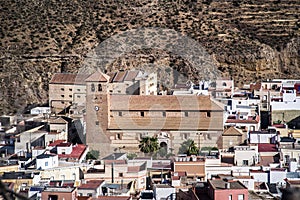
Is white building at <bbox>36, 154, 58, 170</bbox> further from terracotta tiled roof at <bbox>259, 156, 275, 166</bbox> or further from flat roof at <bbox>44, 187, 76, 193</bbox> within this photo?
terracotta tiled roof at <bbox>259, 156, 275, 166</bbox>

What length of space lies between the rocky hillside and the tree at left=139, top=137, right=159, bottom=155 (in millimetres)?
10671

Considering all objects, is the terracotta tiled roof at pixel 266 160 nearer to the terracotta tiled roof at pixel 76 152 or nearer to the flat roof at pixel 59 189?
the terracotta tiled roof at pixel 76 152

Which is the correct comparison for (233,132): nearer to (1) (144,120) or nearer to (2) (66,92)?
(1) (144,120)

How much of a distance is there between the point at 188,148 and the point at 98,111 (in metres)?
3.15

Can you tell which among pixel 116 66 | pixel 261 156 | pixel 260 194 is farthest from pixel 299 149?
pixel 116 66

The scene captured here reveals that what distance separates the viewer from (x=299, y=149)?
795 inches

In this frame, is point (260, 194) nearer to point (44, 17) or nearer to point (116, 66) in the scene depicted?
point (116, 66)

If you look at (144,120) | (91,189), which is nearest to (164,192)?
(91,189)

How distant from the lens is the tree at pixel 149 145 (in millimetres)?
22094

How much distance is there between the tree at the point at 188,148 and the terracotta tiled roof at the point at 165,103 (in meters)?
1.11

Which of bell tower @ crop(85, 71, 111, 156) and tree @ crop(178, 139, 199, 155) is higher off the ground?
bell tower @ crop(85, 71, 111, 156)

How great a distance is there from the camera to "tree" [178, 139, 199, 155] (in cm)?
2166

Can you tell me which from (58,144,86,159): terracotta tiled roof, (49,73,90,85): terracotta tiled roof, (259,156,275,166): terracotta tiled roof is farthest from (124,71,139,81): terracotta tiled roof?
(259,156,275,166): terracotta tiled roof

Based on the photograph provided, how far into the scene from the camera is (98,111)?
22.5 meters
